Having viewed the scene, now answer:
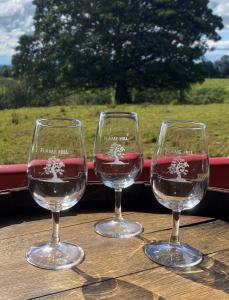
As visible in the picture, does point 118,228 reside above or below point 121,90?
below

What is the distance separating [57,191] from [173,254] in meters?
0.27

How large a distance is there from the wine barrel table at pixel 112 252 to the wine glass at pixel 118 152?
73mm

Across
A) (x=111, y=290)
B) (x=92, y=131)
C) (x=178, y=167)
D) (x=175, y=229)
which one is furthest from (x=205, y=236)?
(x=92, y=131)

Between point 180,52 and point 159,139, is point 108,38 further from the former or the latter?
point 159,139

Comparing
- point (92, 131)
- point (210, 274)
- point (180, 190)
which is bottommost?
point (92, 131)

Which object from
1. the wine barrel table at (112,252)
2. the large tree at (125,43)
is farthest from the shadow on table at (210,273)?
the large tree at (125,43)

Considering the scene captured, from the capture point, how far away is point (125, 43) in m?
19.7

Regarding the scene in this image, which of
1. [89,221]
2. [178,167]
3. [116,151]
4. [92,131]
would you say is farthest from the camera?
[92,131]

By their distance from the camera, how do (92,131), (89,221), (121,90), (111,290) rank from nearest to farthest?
(111,290)
(89,221)
(92,131)
(121,90)

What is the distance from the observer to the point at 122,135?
Result: 1091 millimetres

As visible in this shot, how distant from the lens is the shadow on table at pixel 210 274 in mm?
878

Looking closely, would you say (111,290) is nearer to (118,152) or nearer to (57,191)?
(57,191)

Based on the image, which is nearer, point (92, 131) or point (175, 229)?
point (175, 229)

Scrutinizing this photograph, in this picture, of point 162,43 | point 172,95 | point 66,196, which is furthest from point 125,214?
point 172,95
